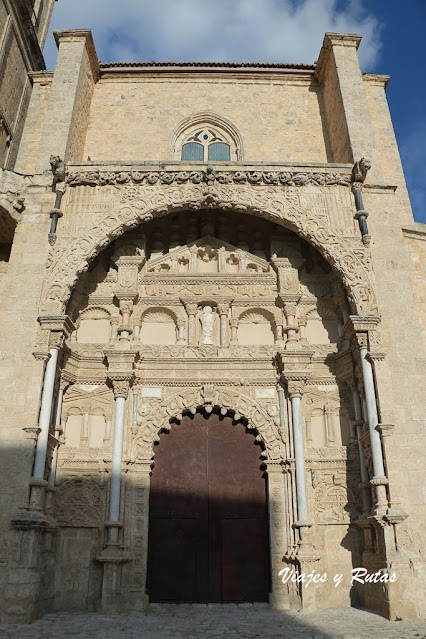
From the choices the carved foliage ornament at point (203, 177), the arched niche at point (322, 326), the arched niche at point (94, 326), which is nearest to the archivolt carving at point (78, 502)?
the arched niche at point (94, 326)

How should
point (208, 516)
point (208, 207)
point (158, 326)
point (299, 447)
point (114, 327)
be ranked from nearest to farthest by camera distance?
point (208, 516) → point (299, 447) → point (208, 207) → point (114, 327) → point (158, 326)

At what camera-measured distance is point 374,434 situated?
7.47 metres

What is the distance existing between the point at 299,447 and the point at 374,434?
4.45 ft

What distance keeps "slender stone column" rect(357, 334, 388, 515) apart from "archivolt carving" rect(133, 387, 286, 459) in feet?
5.23

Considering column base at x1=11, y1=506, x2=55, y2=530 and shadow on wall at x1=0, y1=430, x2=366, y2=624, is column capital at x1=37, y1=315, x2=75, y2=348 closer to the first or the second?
shadow on wall at x1=0, y1=430, x2=366, y2=624

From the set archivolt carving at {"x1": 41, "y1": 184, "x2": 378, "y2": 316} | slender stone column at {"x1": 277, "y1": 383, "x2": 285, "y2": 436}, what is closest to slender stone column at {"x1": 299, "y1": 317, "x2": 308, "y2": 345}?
slender stone column at {"x1": 277, "y1": 383, "x2": 285, "y2": 436}

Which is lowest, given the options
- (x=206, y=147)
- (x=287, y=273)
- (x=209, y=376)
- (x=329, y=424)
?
(x=329, y=424)

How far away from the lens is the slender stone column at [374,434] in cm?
712

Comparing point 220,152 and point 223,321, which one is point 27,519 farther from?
point 220,152

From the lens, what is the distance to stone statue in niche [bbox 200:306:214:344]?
9469mm

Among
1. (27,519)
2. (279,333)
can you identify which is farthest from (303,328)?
(27,519)

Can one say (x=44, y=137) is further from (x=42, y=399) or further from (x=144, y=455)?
(x=144, y=455)

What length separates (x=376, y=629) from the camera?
6.09 metres

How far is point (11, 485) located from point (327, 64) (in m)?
10.4
